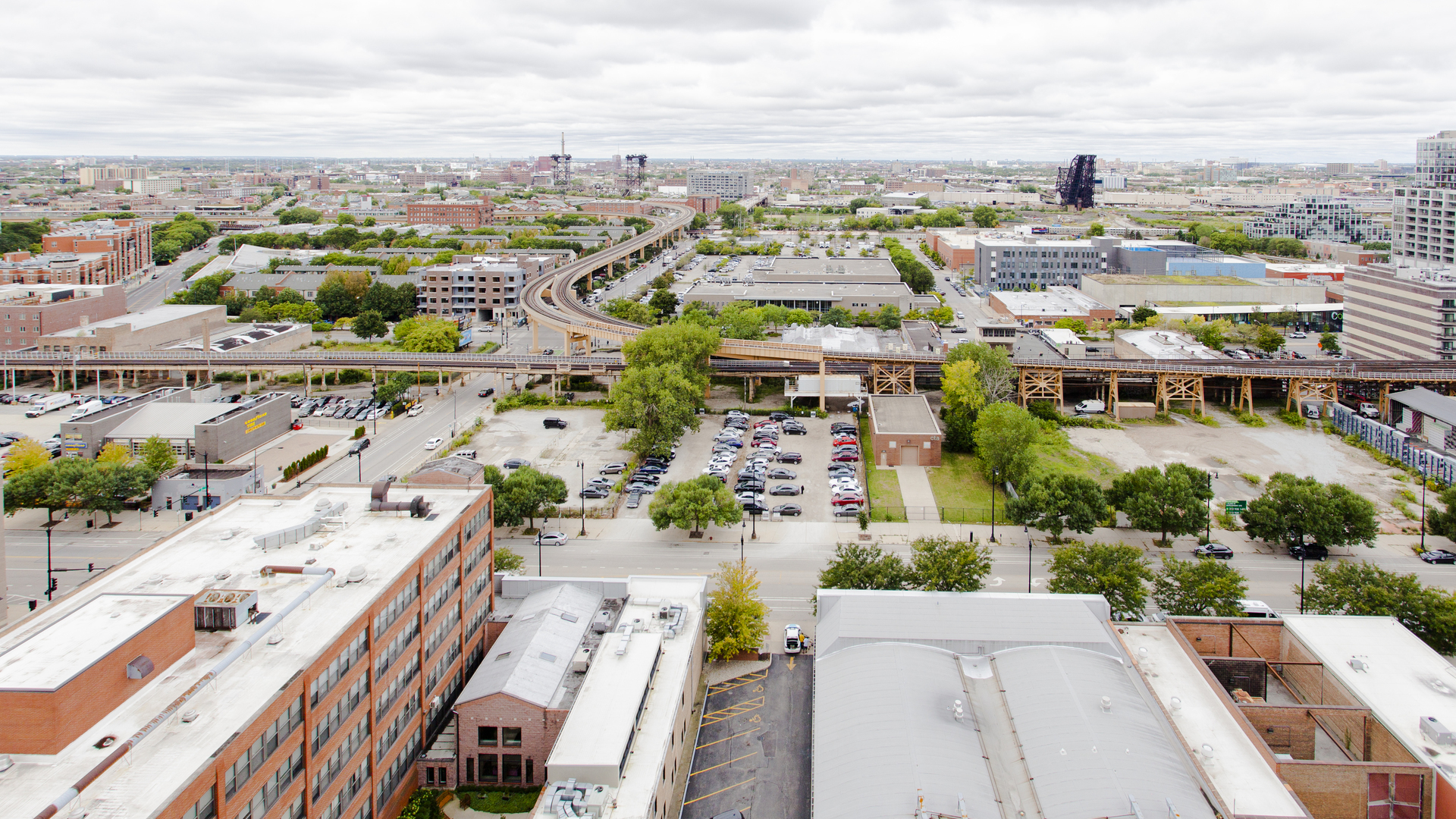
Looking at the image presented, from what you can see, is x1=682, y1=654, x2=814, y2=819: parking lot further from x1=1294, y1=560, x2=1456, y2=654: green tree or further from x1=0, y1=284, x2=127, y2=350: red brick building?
x1=0, y1=284, x2=127, y2=350: red brick building

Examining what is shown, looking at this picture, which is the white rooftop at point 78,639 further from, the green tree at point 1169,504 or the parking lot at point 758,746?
the green tree at point 1169,504

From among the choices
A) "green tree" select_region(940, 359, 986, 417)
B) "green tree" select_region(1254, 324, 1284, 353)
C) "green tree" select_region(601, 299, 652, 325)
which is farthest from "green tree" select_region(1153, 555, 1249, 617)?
"green tree" select_region(601, 299, 652, 325)

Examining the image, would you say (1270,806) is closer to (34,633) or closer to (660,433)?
(34,633)

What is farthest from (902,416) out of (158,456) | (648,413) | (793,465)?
(158,456)

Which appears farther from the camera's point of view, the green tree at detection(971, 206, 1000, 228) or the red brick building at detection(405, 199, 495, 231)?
the green tree at detection(971, 206, 1000, 228)

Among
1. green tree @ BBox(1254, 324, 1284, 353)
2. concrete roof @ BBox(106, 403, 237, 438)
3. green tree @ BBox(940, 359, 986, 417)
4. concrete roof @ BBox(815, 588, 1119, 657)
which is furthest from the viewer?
green tree @ BBox(1254, 324, 1284, 353)

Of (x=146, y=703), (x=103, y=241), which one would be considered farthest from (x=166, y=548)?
(x=103, y=241)
